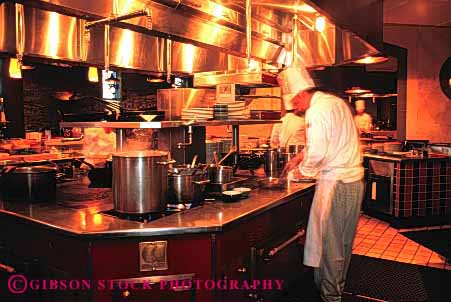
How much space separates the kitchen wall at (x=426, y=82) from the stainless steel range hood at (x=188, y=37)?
12.6 ft

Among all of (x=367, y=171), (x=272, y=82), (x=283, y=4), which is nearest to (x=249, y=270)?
(x=272, y=82)

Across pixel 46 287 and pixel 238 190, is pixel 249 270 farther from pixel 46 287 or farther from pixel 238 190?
pixel 46 287

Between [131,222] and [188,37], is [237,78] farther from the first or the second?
[131,222]

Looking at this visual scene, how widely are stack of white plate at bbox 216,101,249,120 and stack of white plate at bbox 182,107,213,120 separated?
9.7 inches

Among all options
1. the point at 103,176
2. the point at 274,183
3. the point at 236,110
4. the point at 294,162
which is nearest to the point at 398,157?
the point at 294,162

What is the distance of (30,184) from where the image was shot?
2.60 metres

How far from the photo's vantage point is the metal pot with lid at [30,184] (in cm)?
259

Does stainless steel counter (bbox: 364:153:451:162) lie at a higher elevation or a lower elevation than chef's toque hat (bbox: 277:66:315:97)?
lower

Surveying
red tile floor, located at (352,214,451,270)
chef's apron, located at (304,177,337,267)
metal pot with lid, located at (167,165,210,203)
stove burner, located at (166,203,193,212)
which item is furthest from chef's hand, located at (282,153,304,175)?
red tile floor, located at (352,214,451,270)

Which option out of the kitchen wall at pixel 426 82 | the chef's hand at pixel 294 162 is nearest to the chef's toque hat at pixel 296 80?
the chef's hand at pixel 294 162

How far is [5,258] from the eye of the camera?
94.0 inches

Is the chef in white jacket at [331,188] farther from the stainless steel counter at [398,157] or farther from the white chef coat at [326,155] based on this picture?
the stainless steel counter at [398,157]

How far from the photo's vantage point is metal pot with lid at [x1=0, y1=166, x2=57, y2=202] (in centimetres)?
259

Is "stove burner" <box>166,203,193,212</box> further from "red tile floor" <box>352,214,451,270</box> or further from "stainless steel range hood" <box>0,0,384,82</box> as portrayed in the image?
"red tile floor" <box>352,214,451,270</box>
